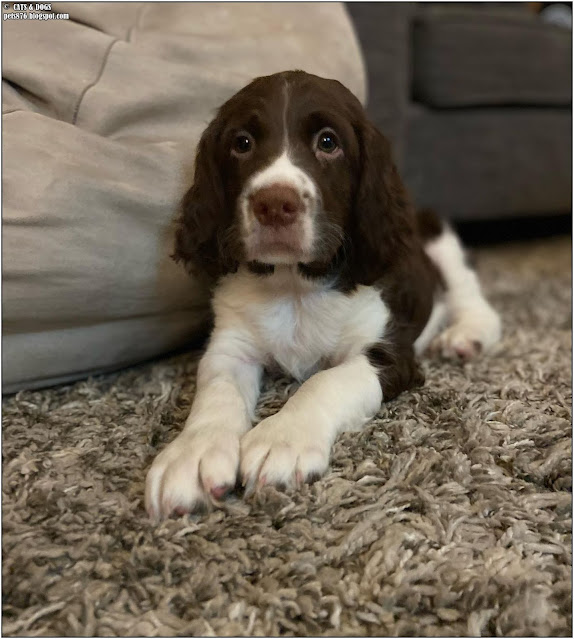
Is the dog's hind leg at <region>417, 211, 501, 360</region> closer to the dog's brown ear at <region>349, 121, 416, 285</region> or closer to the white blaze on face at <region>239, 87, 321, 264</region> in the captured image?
the dog's brown ear at <region>349, 121, 416, 285</region>

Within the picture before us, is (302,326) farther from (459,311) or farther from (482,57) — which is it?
(482,57)

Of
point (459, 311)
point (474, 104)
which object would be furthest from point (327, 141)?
point (474, 104)

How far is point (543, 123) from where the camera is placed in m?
4.25

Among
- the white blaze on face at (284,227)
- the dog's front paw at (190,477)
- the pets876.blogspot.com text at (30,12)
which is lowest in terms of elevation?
the dog's front paw at (190,477)

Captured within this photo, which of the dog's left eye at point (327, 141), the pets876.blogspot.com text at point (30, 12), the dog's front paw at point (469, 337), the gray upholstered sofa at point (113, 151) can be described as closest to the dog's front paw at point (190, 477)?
the gray upholstered sofa at point (113, 151)

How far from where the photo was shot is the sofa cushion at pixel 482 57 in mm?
3881

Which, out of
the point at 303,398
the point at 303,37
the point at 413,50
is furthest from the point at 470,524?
the point at 413,50

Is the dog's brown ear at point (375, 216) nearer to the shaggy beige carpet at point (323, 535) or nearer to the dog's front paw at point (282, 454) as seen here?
the shaggy beige carpet at point (323, 535)

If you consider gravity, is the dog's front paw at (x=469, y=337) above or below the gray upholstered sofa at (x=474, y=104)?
below

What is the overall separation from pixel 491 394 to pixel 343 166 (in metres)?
0.80

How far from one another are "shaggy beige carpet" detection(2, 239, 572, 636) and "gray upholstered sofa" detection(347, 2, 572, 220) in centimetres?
245

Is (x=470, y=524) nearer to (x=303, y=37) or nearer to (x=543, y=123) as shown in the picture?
(x=303, y=37)

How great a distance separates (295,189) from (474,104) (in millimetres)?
2948

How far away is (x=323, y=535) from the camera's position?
1.26 metres
